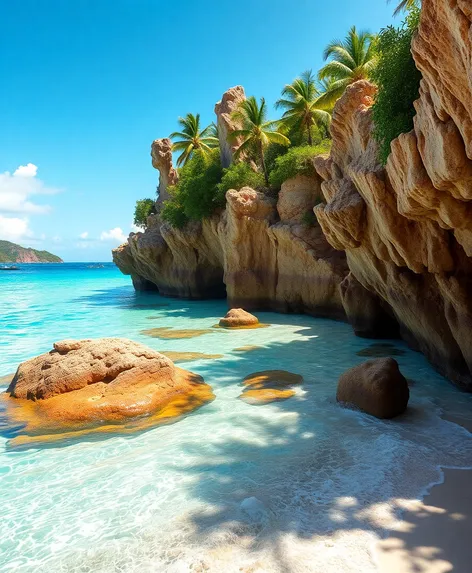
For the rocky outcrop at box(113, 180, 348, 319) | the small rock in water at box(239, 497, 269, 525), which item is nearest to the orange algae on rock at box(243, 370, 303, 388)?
the small rock in water at box(239, 497, 269, 525)

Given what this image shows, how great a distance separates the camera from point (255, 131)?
2506cm

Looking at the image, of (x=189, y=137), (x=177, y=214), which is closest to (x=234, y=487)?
(x=177, y=214)

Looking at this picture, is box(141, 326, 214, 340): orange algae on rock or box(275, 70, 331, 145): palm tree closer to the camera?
box(141, 326, 214, 340): orange algae on rock

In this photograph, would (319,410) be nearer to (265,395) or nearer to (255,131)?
(265,395)

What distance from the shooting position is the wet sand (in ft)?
12.3

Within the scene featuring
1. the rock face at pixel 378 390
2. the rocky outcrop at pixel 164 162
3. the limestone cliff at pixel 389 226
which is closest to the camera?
the limestone cliff at pixel 389 226

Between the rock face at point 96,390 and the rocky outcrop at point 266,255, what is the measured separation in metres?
11.4

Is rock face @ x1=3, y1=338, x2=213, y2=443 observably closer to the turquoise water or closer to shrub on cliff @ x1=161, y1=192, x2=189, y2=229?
the turquoise water

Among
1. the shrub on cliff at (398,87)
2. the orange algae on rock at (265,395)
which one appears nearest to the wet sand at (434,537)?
the orange algae on rock at (265,395)

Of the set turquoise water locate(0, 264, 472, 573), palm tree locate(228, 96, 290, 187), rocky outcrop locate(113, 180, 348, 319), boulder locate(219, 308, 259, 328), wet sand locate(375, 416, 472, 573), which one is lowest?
turquoise water locate(0, 264, 472, 573)

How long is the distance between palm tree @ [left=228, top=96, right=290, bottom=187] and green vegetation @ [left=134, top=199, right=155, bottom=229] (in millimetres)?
17522

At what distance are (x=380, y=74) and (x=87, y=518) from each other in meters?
9.14

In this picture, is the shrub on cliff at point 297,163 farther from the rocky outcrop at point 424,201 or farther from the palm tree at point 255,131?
the rocky outcrop at point 424,201

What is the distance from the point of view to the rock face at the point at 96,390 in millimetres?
7637
